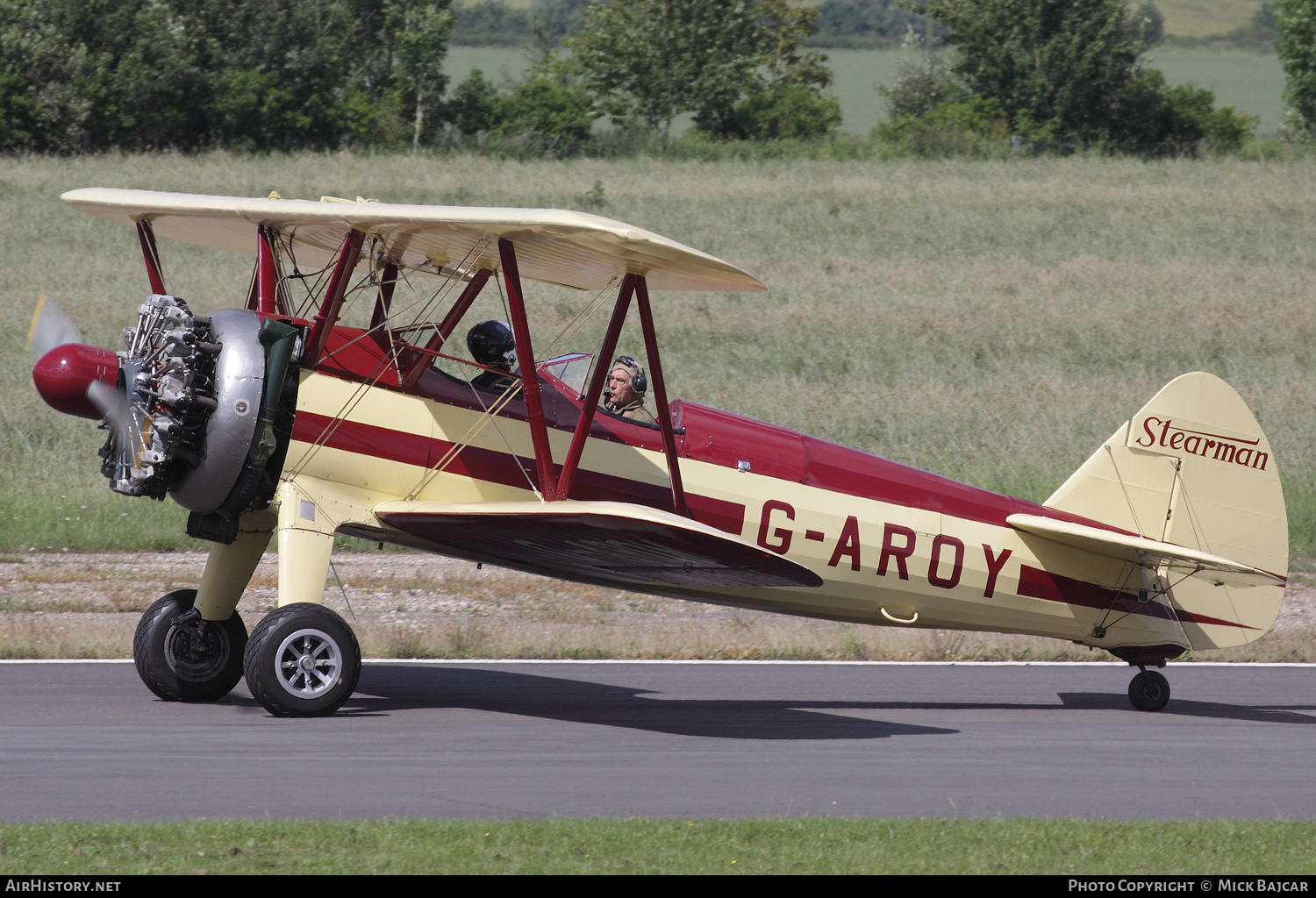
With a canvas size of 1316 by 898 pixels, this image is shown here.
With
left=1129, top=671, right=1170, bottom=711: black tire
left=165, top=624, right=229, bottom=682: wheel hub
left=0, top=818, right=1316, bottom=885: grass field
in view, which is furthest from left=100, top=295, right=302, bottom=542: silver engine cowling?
left=1129, top=671, right=1170, bottom=711: black tire

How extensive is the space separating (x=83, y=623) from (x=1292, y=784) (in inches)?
363

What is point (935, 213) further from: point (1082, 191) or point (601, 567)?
point (601, 567)

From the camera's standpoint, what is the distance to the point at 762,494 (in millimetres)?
9469

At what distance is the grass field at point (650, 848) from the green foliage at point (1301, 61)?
53.6 meters

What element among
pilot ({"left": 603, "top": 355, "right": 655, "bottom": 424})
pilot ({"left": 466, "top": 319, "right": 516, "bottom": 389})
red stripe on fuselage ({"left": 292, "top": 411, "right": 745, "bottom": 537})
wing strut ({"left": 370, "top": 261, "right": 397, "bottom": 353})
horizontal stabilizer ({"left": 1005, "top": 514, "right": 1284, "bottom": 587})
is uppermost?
wing strut ({"left": 370, "top": 261, "right": 397, "bottom": 353})

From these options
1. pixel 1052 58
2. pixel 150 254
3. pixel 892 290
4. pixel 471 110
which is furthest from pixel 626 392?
pixel 1052 58

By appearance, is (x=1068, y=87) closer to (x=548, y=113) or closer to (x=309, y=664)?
(x=548, y=113)

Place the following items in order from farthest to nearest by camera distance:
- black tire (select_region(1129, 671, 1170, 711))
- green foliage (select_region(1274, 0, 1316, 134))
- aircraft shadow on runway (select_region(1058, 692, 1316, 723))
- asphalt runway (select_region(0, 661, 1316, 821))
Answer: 1. green foliage (select_region(1274, 0, 1316, 134))
2. black tire (select_region(1129, 671, 1170, 711))
3. aircraft shadow on runway (select_region(1058, 692, 1316, 723))
4. asphalt runway (select_region(0, 661, 1316, 821))

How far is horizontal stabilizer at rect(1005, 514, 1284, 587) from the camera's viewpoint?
924cm

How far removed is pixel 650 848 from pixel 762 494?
362cm

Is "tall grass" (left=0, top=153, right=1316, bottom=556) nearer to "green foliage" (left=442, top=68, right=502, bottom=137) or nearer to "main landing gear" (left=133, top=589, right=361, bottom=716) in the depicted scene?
"main landing gear" (left=133, top=589, right=361, bottom=716)

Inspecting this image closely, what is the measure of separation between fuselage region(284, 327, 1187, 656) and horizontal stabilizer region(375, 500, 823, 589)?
263mm

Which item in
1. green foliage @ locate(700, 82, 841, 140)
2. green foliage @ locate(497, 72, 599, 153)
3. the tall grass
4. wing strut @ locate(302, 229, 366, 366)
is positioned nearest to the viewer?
wing strut @ locate(302, 229, 366, 366)
